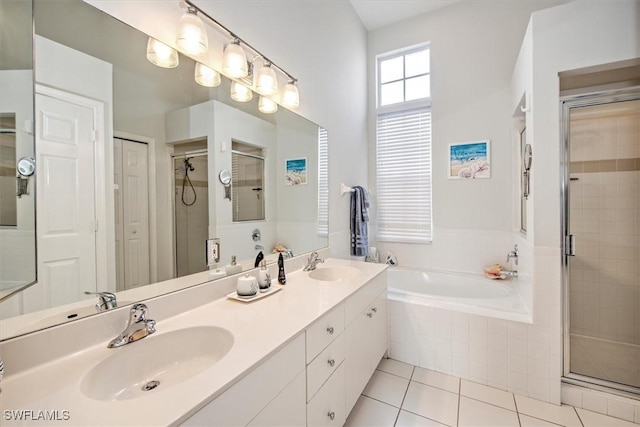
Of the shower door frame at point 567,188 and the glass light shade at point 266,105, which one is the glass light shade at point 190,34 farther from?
the shower door frame at point 567,188

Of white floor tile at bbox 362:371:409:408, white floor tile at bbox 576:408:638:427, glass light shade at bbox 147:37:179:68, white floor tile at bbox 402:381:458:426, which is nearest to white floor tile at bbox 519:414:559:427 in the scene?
white floor tile at bbox 576:408:638:427

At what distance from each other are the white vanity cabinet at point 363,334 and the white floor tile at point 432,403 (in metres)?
0.30

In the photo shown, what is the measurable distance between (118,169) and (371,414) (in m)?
1.86

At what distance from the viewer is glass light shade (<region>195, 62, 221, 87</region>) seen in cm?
130

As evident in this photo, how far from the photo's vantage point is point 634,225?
2098 mm

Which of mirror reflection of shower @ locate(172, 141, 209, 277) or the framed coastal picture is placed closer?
mirror reflection of shower @ locate(172, 141, 209, 277)

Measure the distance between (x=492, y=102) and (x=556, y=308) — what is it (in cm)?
201

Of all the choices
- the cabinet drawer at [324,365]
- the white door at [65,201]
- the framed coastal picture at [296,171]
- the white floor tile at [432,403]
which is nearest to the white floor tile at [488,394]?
the white floor tile at [432,403]

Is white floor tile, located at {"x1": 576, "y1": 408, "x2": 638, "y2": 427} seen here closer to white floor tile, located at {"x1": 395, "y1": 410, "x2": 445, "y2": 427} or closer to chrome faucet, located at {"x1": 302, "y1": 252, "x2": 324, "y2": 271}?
white floor tile, located at {"x1": 395, "y1": 410, "x2": 445, "y2": 427}

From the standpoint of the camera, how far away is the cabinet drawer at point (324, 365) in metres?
1.09

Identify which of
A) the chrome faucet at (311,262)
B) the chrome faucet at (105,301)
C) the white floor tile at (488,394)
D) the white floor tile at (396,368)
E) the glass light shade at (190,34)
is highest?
the glass light shade at (190,34)

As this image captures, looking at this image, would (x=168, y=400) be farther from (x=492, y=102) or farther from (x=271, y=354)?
(x=492, y=102)

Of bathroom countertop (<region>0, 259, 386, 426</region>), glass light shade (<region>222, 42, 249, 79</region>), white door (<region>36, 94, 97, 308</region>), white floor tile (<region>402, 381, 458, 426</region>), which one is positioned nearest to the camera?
bathroom countertop (<region>0, 259, 386, 426</region>)

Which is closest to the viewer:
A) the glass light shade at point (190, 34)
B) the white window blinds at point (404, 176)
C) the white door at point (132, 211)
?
the white door at point (132, 211)
